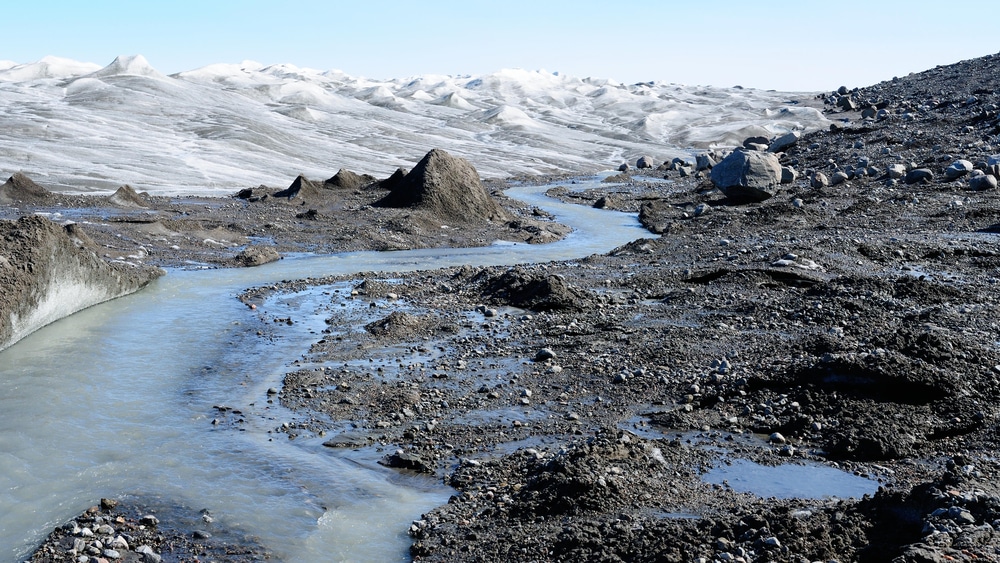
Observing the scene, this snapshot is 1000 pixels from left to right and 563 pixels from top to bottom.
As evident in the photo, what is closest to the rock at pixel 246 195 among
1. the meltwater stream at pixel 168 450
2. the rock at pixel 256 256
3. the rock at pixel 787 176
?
the rock at pixel 256 256

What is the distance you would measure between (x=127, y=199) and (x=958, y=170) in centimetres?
2124

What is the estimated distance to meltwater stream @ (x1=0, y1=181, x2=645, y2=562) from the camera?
19.9 ft

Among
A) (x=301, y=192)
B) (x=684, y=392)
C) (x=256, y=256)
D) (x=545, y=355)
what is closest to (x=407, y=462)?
(x=684, y=392)

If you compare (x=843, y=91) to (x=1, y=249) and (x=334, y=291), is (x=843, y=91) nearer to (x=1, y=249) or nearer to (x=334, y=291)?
(x=334, y=291)

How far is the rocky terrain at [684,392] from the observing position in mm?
5340

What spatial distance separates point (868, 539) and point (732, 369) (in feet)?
12.7

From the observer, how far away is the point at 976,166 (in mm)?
22422

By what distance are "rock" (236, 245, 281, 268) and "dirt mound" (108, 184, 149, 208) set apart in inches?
279

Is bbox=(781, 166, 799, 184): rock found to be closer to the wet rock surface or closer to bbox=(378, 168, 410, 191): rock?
bbox=(378, 168, 410, 191): rock

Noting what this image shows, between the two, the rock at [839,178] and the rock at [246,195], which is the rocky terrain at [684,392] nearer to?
the rock at [839,178]

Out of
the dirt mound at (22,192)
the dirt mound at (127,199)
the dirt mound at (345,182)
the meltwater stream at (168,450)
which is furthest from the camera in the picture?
the dirt mound at (345,182)

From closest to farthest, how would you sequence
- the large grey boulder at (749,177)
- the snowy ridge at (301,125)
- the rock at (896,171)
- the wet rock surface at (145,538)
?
the wet rock surface at (145,538), the large grey boulder at (749,177), the rock at (896,171), the snowy ridge at (301,125)

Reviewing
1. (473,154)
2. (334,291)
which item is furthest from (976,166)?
(473,154)

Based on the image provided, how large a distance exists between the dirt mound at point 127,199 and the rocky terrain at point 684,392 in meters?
10.5
